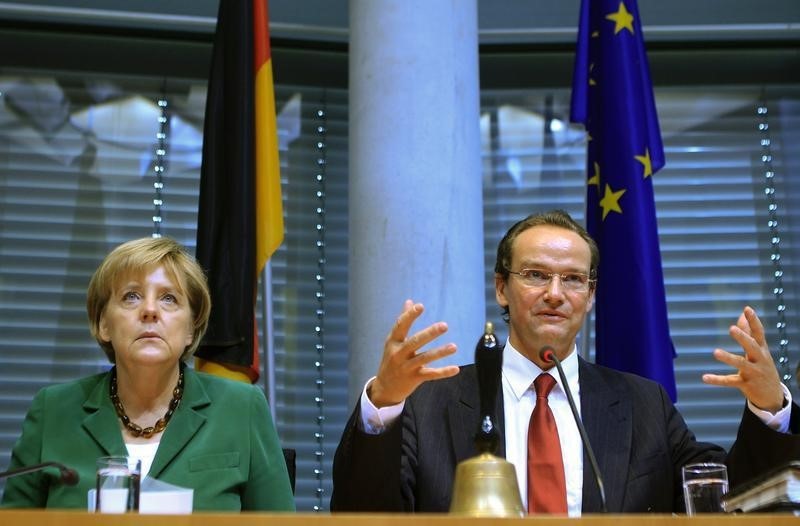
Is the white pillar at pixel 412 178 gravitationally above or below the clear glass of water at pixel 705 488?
above

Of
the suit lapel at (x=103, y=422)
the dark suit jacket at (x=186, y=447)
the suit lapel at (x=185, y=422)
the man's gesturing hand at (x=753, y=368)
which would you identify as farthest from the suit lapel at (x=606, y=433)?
the suit lapel at (x=103, y=422)

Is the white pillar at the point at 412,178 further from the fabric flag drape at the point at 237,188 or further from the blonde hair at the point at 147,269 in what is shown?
the blonde hair at the point at 147,269

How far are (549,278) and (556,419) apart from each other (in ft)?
1.21

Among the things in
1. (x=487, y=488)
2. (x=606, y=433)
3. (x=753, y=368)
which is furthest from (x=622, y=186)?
(x=487, y=488)

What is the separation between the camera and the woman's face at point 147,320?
2715mm

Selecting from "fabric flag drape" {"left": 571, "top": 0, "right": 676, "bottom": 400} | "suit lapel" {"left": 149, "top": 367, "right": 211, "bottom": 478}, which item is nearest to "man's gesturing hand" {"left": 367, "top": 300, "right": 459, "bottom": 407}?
"suit lapel" {"left": 149, "top": 367, "right": 211, "bottom": 478}

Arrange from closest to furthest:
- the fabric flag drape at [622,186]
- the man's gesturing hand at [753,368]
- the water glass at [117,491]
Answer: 1. the water glass at [117,491]
2. the man's gesturing hand at [753,368]
3. the fabric flag drape at [622,186]

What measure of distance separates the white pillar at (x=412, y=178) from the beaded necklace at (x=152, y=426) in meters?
1.16

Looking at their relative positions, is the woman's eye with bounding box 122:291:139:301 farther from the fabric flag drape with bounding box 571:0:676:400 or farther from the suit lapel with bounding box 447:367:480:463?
the fabric flag drape with bounding box 571:0:676:400

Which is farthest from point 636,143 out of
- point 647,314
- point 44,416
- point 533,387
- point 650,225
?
point 44,416

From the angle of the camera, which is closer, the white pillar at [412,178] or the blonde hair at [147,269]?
the blonde hair at [147,269]

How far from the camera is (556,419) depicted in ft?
9.14

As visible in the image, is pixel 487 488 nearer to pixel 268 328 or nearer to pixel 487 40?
pixel 268 328

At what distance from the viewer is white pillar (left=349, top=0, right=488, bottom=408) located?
3.90 metres
